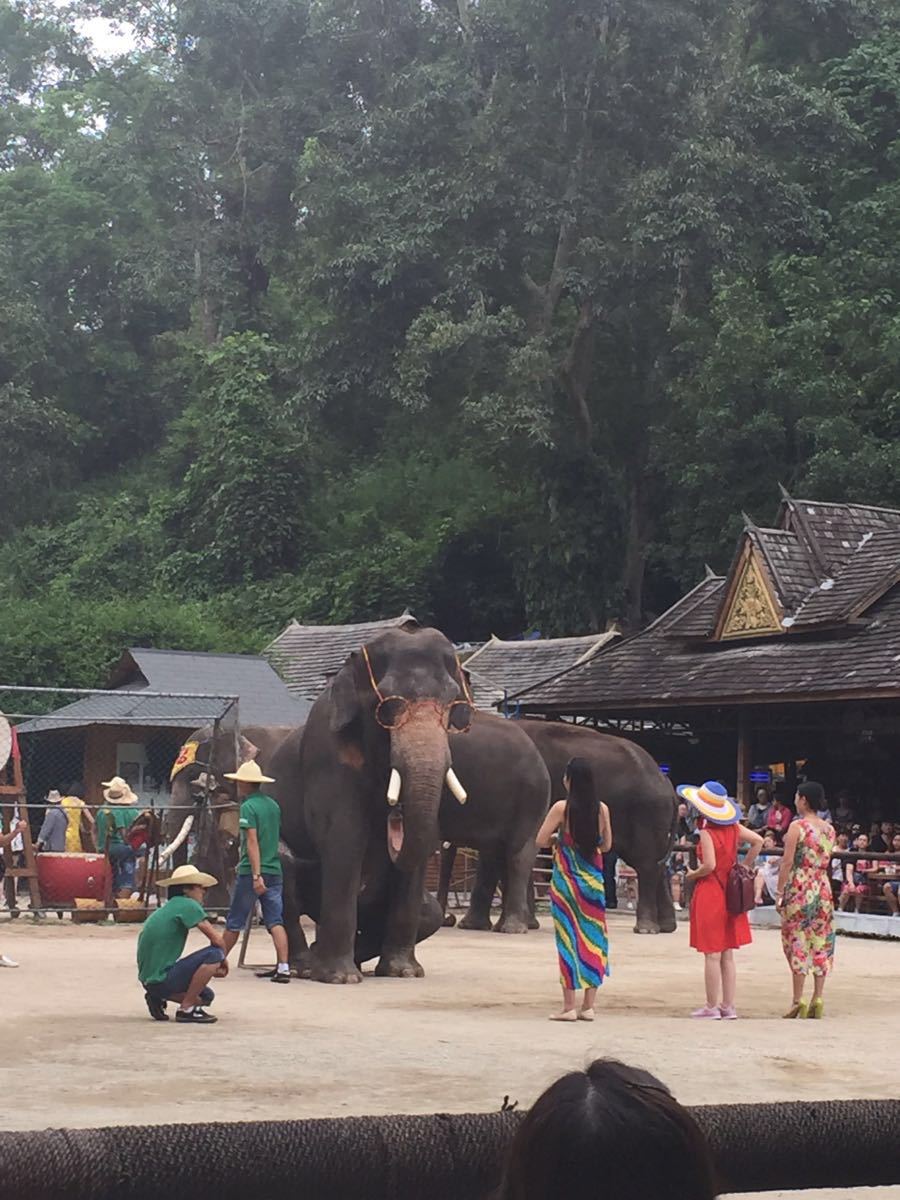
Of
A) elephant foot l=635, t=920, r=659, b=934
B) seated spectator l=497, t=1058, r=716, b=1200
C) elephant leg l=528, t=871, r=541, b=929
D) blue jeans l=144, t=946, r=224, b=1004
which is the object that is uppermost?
seated spectator l=497, t=1058, r=716, b=1200

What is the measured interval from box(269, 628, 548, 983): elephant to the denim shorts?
0.39 metres

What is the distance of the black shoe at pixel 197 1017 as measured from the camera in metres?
10.7

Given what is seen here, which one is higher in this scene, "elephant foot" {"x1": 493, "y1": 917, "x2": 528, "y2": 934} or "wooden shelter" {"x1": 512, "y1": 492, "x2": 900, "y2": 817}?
"wooden shelter" {"x1": 512, "y1": 492, "x2": 900, "y2": 817}

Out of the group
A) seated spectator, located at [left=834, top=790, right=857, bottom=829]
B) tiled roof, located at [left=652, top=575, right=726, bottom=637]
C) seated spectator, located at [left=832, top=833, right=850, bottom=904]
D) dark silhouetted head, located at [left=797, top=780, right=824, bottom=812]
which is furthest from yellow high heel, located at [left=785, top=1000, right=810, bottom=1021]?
tiled roof, located at [left=652, top=575, right=726, bottom=637]


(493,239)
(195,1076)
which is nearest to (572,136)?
(493,239)

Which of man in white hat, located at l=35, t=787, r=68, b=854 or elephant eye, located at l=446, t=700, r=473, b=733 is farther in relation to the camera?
man in white hat, located at l=35, t=787, r=68, b=854

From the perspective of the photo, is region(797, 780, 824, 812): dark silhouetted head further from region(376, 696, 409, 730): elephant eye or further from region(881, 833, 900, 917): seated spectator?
region(881, 833, 900, 917): seated spectator

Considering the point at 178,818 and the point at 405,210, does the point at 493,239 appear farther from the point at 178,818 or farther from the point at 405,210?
the point at 178,818

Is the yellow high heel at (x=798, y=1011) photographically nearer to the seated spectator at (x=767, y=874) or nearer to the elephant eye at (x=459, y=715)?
the elephant eye at (x=459, y=715)

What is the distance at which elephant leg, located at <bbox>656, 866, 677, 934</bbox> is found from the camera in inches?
794

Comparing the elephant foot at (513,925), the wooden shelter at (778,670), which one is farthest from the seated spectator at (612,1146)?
the wooden shelter at (778,670)

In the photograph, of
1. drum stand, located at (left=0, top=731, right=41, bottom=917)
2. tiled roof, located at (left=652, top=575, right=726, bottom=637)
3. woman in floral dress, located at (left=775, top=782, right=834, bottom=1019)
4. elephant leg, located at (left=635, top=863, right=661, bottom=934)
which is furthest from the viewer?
tiled roof, located at (left=652, top=575, right=726, bottom=637)

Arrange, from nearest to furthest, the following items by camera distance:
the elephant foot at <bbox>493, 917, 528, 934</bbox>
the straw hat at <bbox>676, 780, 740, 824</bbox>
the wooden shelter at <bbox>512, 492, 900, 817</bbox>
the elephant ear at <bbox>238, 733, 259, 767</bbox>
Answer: the straw hat at <bbox>676, 780, 740, 824</bbox>, the elephant ear at <bbox>238, 733, 259, 767</bbox>, the elephant foot at <bbox>493, 917, 528, 934</bbox>, the wooden shelter at <bbox>512, 492, 900, 817</bbox>

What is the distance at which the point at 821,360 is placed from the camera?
1527 inches
